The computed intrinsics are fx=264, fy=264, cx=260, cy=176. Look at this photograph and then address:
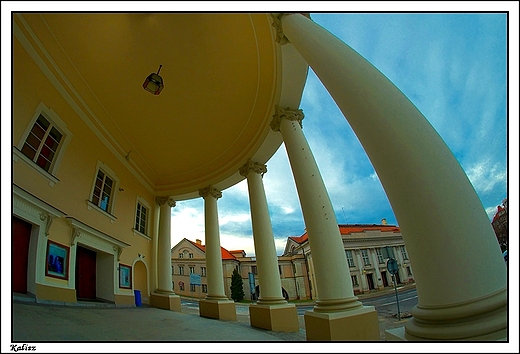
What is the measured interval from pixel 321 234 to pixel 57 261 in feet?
36.9

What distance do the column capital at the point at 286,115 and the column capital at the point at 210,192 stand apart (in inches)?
327

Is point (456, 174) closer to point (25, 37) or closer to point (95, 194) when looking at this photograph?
point (25, 37)

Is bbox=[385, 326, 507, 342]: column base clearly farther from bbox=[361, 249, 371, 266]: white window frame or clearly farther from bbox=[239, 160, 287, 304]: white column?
bbox=[361, 249, 371, 266]: white window frame

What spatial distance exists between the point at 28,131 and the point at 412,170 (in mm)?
13461

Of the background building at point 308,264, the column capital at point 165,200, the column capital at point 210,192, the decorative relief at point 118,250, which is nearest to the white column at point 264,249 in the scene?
the column capital at point 210,192

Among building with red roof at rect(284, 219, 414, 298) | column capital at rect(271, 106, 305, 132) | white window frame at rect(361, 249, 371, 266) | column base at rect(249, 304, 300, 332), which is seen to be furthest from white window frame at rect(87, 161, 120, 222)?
white window frame at rect(361, 249, 371, 266)

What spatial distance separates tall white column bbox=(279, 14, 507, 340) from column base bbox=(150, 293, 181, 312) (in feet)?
56.6

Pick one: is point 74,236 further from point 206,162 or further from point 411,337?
point 411,337

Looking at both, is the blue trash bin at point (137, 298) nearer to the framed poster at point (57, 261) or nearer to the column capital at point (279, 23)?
the framed poster at point (57, 261)

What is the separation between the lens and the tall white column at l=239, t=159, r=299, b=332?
11000 mm

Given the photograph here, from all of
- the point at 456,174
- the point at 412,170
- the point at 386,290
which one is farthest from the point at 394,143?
the point at 386,290

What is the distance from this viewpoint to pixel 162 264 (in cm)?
1906

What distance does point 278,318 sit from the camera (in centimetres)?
1095

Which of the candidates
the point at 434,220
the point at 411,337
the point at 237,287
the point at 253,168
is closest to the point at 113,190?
the point at 253,168
